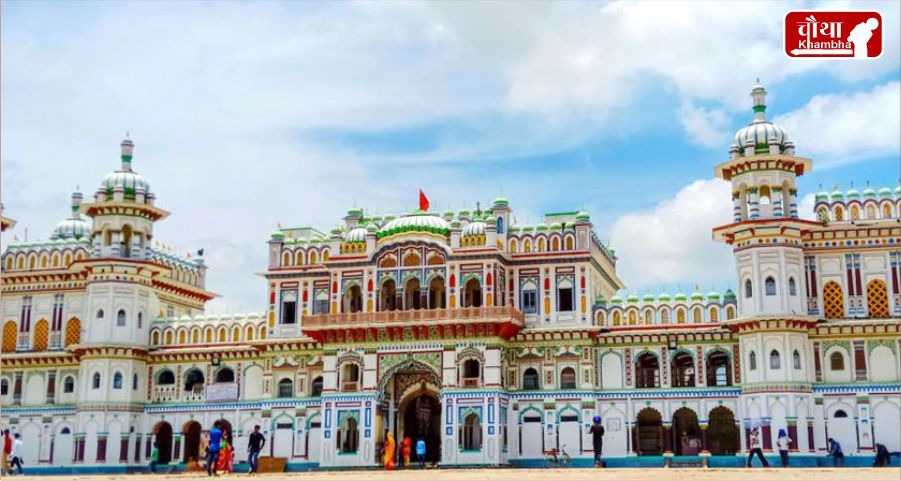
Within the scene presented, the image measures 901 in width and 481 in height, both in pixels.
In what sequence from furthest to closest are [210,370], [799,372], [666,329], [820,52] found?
[210,370]
[666,329]
[799,372]
[820,52]

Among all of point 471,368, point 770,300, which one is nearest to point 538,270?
point 471,368

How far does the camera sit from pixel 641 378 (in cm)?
4691

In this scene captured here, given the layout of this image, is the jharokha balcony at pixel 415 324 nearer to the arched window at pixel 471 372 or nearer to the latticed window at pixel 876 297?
the arched window at pixel 471 372

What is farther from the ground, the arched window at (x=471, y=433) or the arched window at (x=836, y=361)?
the arched window at (x=836, y=361)

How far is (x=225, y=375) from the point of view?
52938 millimetres

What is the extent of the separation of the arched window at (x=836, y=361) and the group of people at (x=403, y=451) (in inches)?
669

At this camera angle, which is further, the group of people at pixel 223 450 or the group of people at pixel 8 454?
the group of people at pixel 8 454

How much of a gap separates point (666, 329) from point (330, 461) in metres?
15.5

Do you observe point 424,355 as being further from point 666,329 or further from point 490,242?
point 666,329

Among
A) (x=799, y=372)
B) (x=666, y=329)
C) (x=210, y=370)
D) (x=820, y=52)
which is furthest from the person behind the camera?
(x=210, y=370)

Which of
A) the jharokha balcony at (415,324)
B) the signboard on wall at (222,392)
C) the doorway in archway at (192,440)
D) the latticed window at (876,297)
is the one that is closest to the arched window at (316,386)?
the jharokha balcony at (415,324)

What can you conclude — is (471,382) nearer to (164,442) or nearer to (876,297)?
(164,442)

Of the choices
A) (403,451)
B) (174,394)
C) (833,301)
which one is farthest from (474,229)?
(174,394)

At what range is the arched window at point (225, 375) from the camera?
5259cm
